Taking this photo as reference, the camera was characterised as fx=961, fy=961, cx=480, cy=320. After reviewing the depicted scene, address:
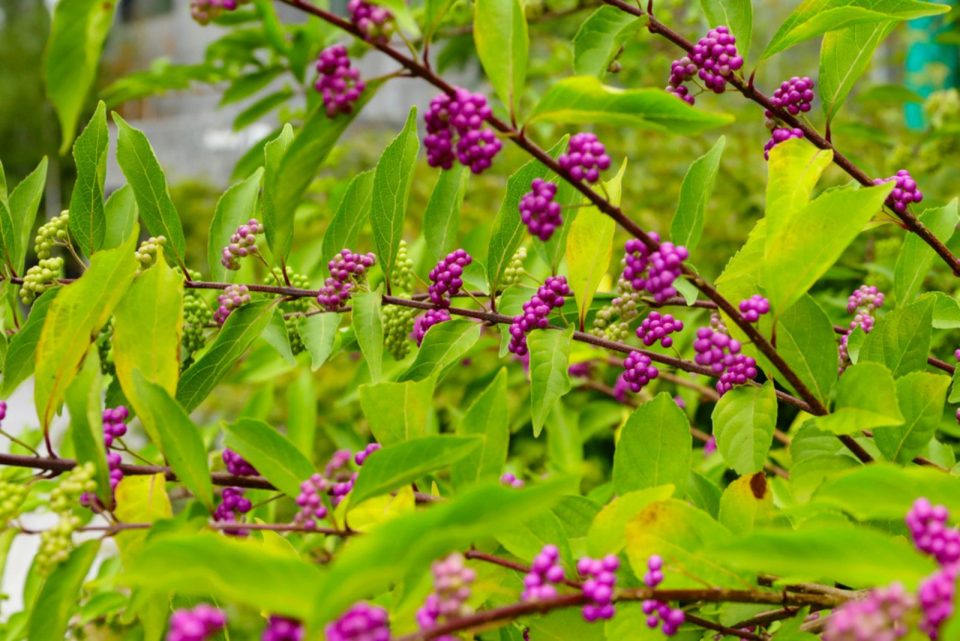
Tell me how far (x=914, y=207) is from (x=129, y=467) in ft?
3.21

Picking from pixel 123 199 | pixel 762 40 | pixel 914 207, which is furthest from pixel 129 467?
pixel 762 40

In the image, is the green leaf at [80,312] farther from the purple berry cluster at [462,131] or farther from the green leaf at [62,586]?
the purple berry cluster at [462,131]

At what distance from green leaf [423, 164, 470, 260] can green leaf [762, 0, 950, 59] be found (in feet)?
0.82

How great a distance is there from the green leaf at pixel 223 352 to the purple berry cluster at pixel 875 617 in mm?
480

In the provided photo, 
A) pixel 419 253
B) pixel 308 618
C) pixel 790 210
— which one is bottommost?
pixel 419 253

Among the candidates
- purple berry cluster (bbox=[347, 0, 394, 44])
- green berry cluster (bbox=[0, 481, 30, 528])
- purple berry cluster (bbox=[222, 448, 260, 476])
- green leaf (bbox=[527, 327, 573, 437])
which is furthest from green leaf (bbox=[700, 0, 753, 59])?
green berry cluster (bbox=[0, 481, 30, 528])

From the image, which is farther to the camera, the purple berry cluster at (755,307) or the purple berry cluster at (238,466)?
the purple berry cluster at (238,466)

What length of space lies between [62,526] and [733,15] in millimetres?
592

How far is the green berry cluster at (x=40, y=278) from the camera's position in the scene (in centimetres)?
74

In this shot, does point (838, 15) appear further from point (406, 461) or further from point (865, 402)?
point (406, 461)

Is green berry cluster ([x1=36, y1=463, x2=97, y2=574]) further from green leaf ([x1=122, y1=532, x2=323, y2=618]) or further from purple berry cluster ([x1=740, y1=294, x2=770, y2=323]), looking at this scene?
purple berry cluster ([x1=740, y1=294, x2=770, y2=323])

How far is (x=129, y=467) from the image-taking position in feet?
1.94

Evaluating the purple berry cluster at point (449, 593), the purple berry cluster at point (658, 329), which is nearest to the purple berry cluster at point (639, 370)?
the purple berry cluster at point (658, 329)

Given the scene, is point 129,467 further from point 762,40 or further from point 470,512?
point 762,40
